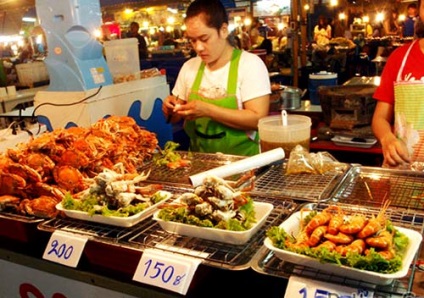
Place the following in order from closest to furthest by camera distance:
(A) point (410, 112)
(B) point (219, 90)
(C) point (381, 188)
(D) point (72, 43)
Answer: (C) point (381, 188) → (A) point (410, 112) → (B) point (219, 90) → (D) point (72, 43)

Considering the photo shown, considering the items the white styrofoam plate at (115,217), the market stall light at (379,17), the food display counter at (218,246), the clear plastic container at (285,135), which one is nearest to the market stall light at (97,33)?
the food display counter at (218,246)

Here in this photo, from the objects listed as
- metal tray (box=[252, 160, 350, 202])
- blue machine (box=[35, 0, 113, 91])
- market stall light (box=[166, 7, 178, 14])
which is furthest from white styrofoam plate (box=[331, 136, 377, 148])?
market stall light (box=[166, 7, 178, 14])

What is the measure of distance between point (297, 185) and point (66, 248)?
3.21 feet

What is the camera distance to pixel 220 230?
54.9 inches

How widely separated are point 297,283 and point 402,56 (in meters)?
1.74

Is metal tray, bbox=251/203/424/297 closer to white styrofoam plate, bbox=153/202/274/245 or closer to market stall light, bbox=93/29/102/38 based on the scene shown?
white styrofoam plate, bbox=153/202/274/245

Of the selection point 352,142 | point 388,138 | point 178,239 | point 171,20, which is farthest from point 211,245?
point 171,20

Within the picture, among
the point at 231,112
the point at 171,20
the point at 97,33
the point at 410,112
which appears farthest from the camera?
the point at 171,20

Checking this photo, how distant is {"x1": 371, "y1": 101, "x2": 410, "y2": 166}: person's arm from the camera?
2.01 m

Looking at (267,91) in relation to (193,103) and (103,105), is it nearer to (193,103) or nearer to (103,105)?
(193,103)

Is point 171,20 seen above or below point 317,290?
above

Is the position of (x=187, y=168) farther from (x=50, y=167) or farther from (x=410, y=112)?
(x=410, y=112)

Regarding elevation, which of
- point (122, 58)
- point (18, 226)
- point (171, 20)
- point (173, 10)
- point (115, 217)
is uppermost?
point (173, 10)

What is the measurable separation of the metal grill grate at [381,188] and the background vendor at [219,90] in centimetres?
86
